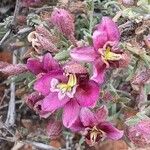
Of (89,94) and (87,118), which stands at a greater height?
(89,94)

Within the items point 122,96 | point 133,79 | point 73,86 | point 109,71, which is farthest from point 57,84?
point 122,96

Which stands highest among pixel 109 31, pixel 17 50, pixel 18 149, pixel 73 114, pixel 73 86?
pixel 109 31

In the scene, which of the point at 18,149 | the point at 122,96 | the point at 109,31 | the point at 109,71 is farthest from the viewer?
the point at 18,149

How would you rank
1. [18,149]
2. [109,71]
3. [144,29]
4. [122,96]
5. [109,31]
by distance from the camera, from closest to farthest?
[109,31] → [109,71] → [144,29] → [122,96] → [18,149]

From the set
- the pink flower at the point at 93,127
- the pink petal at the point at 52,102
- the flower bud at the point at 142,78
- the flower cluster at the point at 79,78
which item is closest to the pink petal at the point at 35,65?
the flower cluster at the point at 79,78

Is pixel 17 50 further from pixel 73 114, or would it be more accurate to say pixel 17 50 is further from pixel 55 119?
pixel 73 114

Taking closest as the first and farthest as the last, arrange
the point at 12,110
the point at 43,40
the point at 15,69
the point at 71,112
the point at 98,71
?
the point at 98,71 → the point at 71,112 → the point at 43,40 → the point at 15,69 → the point at 12,110

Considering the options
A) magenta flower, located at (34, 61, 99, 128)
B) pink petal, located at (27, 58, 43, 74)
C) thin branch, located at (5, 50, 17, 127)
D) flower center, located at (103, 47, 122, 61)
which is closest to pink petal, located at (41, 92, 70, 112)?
magenta flower, located at (34, 61, 99, 128)

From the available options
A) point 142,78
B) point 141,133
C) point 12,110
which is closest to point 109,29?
point 142,78

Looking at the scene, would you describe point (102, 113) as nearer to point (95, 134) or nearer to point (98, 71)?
point (95, 134)
